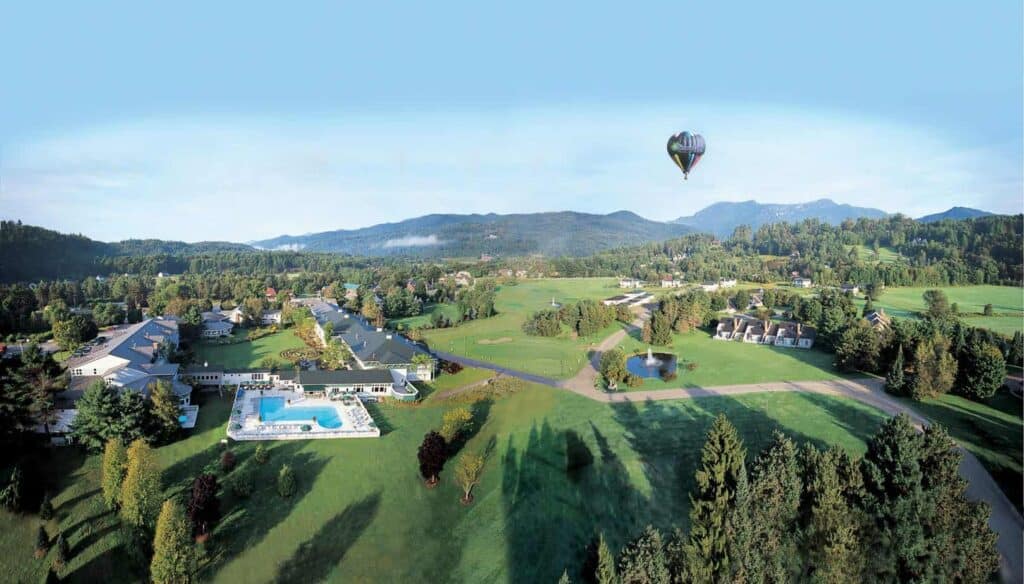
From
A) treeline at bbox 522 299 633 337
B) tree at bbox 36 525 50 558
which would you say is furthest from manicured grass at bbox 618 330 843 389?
tree at bbox 36 525 50 558

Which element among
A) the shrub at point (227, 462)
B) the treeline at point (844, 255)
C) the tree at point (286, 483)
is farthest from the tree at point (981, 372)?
the shrub at point (227, 462)

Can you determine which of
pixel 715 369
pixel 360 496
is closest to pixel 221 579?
pixel 360 496

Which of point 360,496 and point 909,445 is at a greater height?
point 909,445

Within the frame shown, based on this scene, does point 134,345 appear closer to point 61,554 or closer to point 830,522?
point 61,554

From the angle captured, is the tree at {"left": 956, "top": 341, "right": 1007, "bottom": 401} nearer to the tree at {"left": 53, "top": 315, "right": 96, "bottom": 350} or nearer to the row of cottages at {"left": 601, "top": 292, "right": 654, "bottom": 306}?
the row of cottages at {"left": 601, "top": 292, "right": 654, "bottom": 306}

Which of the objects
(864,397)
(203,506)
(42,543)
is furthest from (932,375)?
(42,543)

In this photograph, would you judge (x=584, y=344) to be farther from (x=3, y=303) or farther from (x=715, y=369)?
(x=3, y=303)
